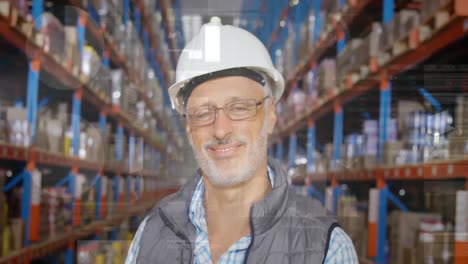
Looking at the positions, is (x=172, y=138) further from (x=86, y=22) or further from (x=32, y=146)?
(x=32, y=146)

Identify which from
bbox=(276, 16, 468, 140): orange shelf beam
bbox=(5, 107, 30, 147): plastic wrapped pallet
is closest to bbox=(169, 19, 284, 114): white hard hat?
bbox=(276, 16, 468, 140): orange shelf beam

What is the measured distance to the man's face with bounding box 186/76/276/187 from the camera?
1.39 metres

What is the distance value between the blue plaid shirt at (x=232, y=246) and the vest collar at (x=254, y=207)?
2 cm

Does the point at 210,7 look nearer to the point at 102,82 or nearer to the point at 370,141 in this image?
the point at 102,82

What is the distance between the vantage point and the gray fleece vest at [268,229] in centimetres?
144

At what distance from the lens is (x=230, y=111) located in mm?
1390

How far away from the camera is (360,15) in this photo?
1854mm

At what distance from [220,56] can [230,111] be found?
0.56 ft

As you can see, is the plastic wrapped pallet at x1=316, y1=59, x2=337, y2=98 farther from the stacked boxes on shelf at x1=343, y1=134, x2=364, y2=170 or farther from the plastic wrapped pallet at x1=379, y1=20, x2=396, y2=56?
the plastic wrapped pallet at x1=379, y1=20, x2=396, y2=56

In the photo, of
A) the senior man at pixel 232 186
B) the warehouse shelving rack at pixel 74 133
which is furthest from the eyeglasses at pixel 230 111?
the warehouse shelving rack at pixel 74 133

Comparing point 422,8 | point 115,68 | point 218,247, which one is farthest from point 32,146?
point 422,8

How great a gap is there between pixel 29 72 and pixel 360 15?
4.46 feet

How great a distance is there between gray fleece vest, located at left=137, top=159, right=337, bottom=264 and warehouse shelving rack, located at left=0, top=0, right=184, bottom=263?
77 millimetres

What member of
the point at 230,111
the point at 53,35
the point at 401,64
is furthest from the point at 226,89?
the point at 53,35
